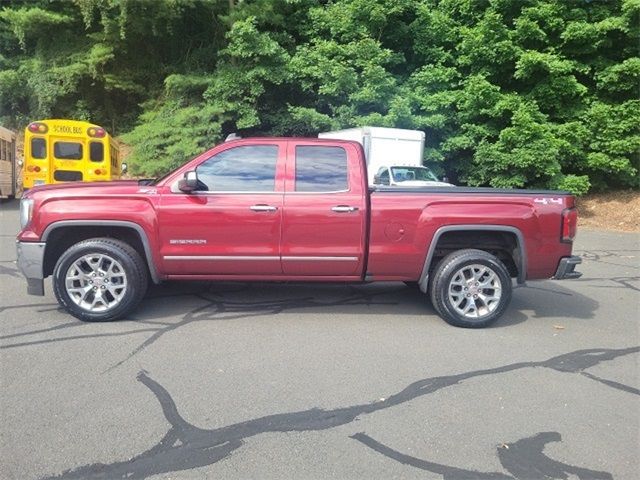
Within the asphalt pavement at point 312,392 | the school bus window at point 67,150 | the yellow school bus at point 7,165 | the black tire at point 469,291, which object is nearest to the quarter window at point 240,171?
the asphalt pavement at point 312,392

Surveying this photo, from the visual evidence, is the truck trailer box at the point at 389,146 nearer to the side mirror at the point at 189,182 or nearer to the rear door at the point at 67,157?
the rear door at the point at 67,157

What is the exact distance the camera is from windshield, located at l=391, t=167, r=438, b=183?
14.6 m

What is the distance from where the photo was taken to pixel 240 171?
5492 millimetres

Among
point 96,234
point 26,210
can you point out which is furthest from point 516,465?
point 26,210

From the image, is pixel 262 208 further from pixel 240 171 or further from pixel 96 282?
pixel 96 282

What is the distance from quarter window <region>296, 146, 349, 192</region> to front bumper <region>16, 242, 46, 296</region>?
2.62 meters

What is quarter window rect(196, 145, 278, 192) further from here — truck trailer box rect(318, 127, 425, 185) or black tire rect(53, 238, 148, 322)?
truck trailer box rect(318, 127, 425, 185)

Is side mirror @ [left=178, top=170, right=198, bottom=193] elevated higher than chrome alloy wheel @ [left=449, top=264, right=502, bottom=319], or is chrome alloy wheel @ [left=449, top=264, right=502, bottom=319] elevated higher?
side mirror @ [left=178, top=170, right=198, bottom=193]

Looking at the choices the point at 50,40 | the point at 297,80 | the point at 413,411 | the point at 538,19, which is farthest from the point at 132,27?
the point at 413,411

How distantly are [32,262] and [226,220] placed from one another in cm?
193

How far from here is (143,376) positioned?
4.05 metres

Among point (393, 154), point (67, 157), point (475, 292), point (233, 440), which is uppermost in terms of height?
point (393, 154)

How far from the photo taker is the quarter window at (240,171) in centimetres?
545

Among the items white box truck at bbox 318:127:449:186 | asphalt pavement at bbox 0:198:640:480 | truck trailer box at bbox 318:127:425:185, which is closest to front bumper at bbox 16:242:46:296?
asphalt pavement at bbox 0:198:640:480
